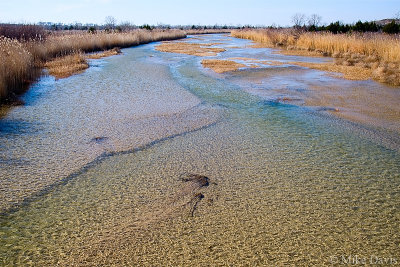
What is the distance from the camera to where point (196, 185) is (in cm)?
348

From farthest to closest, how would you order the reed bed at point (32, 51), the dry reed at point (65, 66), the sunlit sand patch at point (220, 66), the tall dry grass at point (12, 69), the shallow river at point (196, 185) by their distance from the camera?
1. the sunlit sand patch at point (220, 66)
2. the dry reed at point (65, 66)
3. the reed bed at point (32, 51)
4. the tall dry grass at point (12, 69)
5. the shallow river at point (196, 185)

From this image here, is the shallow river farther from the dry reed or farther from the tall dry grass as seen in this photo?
the dry reed

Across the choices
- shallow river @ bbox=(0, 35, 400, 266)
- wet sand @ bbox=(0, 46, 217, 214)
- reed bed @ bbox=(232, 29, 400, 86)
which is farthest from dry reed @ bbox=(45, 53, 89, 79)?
reed bed @ bbox=(232, 29, 400, 86)

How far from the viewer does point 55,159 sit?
4.05 m

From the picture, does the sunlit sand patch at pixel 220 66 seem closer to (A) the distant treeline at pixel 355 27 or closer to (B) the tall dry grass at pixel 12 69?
(B) the tall dry grass at pixel 12 69

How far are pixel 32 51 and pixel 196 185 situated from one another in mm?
11425

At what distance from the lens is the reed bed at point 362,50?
36.4 ft

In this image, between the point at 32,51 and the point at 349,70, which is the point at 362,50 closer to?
the point at 349,70

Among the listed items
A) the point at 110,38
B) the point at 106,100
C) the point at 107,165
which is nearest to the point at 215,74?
the point at 106,100

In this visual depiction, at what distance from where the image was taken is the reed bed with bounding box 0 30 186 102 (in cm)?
782

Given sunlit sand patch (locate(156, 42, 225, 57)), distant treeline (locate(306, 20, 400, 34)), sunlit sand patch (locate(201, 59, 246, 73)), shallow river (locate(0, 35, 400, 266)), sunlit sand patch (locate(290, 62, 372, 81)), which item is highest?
distant treeline (locate(306, 20, 400, 34))

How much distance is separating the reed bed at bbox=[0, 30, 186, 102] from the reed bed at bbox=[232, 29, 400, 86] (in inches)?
403

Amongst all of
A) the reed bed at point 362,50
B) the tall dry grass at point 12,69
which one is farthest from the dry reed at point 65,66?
the reed bed at point 362,50

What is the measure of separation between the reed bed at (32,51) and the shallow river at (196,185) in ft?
5.36
